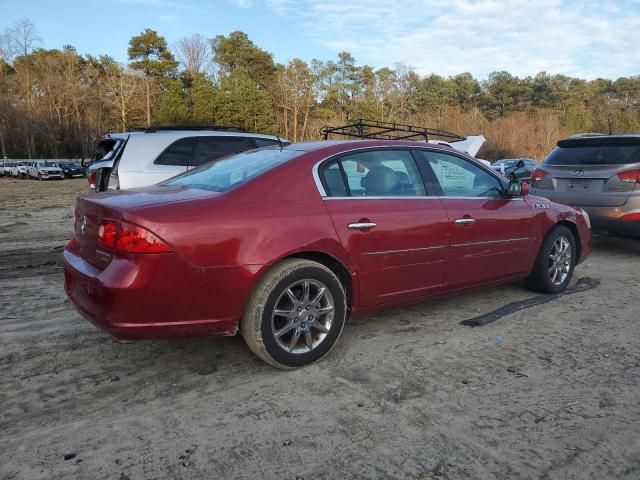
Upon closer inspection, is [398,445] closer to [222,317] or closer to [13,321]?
[222,317]

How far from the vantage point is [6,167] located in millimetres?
42188

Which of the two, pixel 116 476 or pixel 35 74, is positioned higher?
pixel 35 74

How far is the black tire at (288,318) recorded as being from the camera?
3123mm

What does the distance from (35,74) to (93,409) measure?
66.3 meters

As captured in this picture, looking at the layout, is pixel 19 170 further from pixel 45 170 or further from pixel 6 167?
pixel 45 170

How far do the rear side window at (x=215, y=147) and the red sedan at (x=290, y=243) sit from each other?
3160 mm

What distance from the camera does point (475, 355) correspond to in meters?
3.54

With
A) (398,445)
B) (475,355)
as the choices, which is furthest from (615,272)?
(398,445)

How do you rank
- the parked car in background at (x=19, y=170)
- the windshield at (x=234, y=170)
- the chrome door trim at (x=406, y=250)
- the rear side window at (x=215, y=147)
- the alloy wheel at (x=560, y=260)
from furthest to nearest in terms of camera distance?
the parked car in background at (x=19, y=170) → the rear side window at (x=215, y=147) → the alloy wheel at (x=560, y=260) → the chrome door trim at (x=406, y=250) → the windshield at (x=234, y=170)

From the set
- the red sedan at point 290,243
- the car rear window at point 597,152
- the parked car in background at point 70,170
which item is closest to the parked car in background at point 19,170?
the parked car in background at point 70,170

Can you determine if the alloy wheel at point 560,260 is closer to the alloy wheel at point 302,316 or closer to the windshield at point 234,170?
the alloy wheel at point 302,316

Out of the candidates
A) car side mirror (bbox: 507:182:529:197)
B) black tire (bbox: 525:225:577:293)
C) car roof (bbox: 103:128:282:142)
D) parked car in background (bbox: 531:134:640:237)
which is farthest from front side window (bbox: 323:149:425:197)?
parked car in background (bbox: 531:134:640:237)

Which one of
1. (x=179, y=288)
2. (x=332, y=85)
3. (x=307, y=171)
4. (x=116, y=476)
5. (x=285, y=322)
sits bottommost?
(x=116, y=476)

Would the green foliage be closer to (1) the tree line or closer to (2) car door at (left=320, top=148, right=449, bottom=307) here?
(1) the tree line
